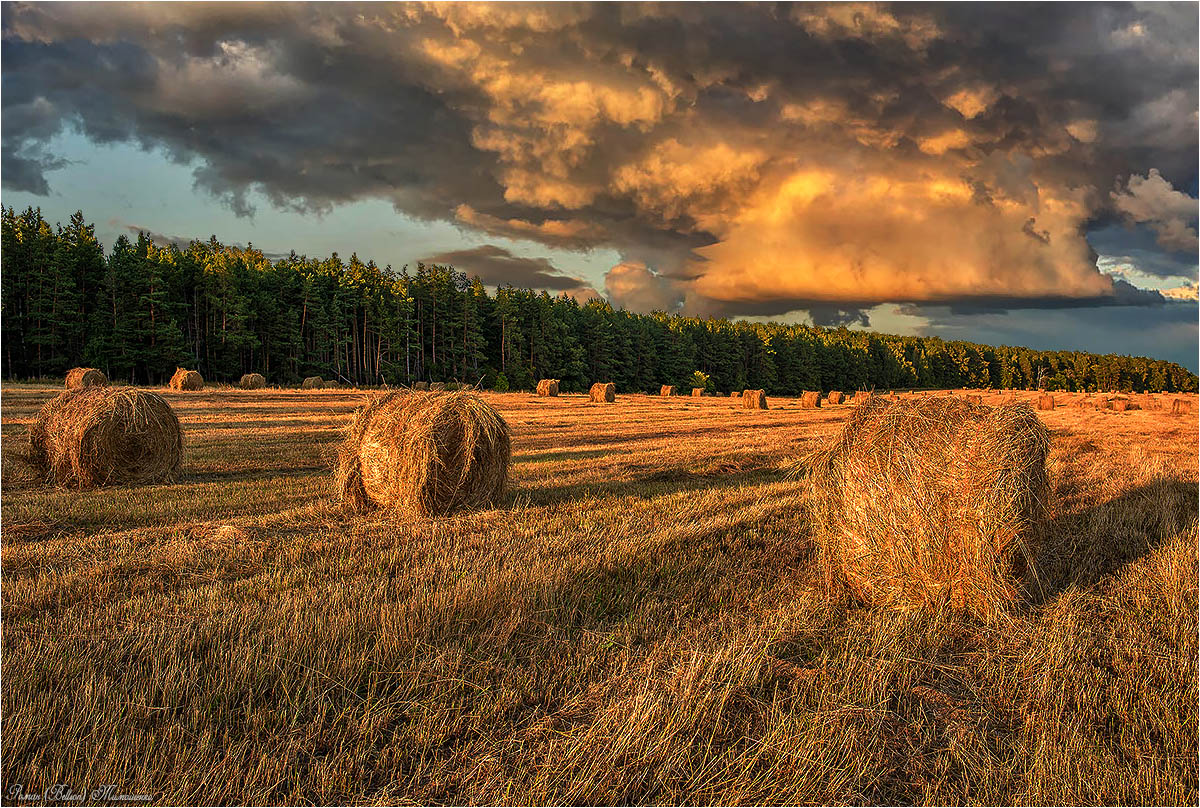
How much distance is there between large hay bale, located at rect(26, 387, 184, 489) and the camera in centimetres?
1194

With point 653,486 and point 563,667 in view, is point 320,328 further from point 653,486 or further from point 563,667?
point 563,667

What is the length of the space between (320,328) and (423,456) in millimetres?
65768

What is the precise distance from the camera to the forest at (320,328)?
185 ft

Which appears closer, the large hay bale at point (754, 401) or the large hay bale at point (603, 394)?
the large hay bale at point (754, 401)

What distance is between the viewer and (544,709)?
4426 millimetres

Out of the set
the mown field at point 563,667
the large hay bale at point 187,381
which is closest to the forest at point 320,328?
the large hay bale at point 187,381

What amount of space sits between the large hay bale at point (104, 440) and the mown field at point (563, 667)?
250cm

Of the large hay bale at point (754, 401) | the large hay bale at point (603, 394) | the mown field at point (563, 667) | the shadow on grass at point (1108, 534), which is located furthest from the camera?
the large hay bale at point (603, 394)

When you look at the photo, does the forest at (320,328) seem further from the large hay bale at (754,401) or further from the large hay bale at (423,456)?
the large hay bale at (423,456)

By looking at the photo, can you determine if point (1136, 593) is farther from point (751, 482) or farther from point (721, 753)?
point (751, 482)

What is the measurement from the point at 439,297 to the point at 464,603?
258 feet

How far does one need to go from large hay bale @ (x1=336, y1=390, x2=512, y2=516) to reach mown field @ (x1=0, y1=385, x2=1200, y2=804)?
0.69m

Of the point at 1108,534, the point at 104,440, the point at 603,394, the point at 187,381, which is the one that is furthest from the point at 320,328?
the point at 1108,534

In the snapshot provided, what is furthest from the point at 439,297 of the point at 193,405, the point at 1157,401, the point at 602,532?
the point at 602,532
